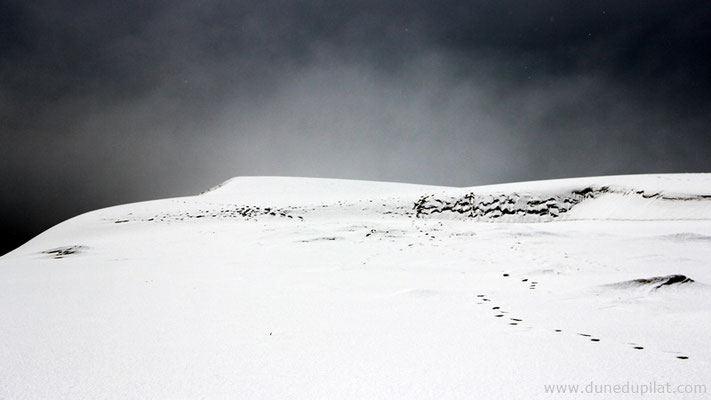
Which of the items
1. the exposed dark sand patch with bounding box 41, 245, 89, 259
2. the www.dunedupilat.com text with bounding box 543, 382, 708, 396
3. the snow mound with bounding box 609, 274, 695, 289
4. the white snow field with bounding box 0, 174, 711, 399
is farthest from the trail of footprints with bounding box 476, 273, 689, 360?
the exposed dark sand patch with bounding box 41, 245, 89, 259

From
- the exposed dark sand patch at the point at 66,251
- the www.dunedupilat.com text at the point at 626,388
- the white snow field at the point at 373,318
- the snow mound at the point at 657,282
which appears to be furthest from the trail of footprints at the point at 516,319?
the exposed dark sand patch at the point at 66,251

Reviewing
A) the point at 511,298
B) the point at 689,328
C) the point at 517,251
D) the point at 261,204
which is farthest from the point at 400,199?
the point at 689,328

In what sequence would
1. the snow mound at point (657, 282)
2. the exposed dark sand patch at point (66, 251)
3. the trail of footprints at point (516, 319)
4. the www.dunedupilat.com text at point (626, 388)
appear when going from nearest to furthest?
1. the www.dunedupilat.com text at point (626, 388)
2. the trail of footprints at point (516, 319)
3. the snow mound at point (657, 282)
4. the exposed dark sand patch at point (66, 251)

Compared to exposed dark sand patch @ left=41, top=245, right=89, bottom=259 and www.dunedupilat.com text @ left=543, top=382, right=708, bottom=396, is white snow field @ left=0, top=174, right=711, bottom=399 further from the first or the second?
exposed dark sand patch @ left=41, top=245, right=89, bottom=259

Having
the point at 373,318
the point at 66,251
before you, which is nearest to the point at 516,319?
the point at 373,318

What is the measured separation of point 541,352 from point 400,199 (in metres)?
15.7

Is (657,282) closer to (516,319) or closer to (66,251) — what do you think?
(516,319)

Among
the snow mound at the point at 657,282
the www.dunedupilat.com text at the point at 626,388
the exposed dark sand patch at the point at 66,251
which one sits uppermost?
the exposed dark sand patch at the point at 66,251

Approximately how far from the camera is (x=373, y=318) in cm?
371

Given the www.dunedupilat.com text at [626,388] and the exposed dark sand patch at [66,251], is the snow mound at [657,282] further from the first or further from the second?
the exposed dark sand patch at [66,251]

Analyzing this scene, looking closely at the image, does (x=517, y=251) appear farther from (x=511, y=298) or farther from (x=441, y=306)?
(x=441, y=306)

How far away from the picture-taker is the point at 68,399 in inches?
81.4

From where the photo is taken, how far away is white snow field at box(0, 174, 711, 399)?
2.28 m

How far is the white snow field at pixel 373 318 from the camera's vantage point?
2.28 meters
